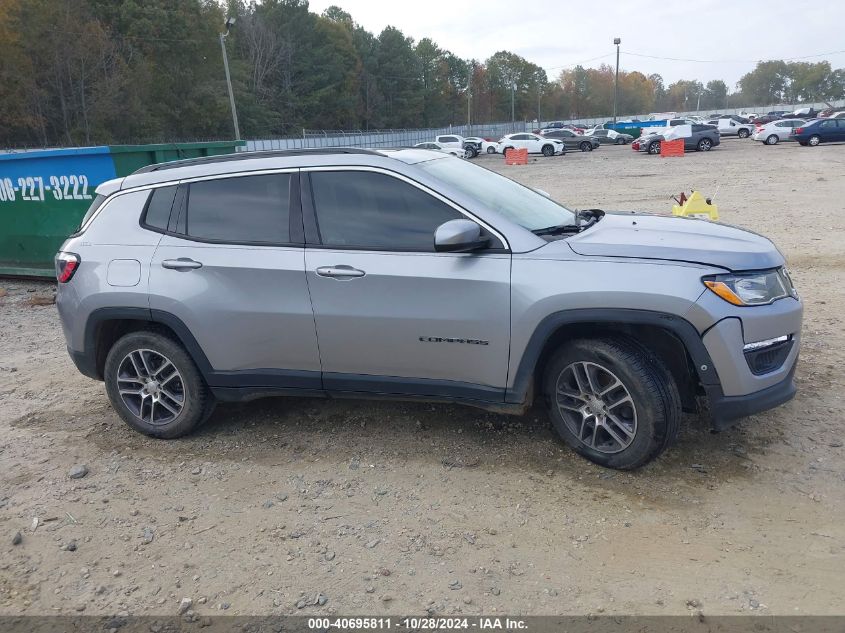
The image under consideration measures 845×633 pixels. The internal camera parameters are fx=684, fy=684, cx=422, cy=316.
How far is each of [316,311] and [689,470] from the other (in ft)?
7.53

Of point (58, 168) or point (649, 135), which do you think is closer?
point (58, 168)

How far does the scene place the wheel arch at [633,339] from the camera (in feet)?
11.3

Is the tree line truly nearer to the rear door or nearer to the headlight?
the rear door

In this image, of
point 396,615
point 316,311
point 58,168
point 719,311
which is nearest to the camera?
point 396,615

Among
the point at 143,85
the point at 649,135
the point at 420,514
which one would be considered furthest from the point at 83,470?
the point at 143,85

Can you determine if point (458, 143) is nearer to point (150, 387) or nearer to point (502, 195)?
point (502, 195)

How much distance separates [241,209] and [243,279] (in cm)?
47

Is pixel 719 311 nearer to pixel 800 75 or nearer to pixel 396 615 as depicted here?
pixel 396 615

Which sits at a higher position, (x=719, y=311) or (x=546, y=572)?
(x=719, y=311)

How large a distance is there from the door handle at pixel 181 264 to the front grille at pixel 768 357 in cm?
319

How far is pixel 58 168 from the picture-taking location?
30.7 feet

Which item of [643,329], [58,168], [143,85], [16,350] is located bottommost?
[16,350]

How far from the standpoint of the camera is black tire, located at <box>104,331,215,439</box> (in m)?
4.42

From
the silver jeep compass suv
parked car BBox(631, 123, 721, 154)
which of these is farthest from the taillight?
parked car BBox(631, 123, 721, 154)
